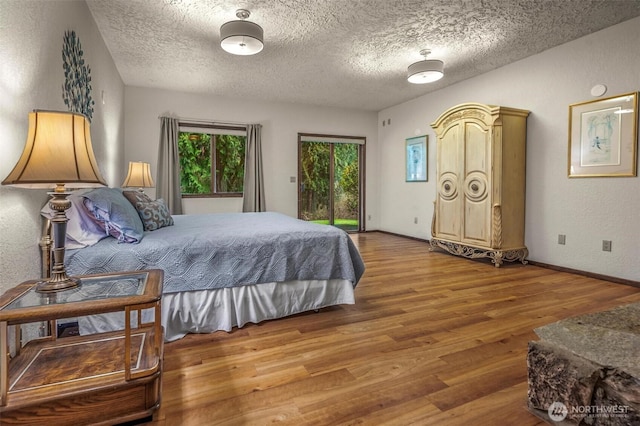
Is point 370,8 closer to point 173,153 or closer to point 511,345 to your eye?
point 511,345

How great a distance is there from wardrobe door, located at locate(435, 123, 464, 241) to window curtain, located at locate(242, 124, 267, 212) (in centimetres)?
290

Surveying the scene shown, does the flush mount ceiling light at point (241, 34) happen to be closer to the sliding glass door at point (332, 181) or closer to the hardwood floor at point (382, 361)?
the hardwood floor at point (382, 361)

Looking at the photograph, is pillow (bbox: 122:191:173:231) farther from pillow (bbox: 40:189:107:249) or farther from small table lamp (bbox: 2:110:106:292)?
small table lamp (bbox: 2:110:106:292)

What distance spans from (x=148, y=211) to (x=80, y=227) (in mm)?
649

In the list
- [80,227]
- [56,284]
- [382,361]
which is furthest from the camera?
[80,227]

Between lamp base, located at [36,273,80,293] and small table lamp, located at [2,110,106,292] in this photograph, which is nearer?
small table lamp, located at [2,110,106,292]

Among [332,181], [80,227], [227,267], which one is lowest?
[227,267]

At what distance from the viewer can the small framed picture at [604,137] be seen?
323 cm

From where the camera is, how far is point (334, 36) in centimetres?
350

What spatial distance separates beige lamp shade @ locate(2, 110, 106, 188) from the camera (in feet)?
4.05

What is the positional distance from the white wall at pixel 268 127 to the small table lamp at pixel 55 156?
4.39 meters

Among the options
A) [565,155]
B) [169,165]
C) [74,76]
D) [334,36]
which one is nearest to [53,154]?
[74,76]

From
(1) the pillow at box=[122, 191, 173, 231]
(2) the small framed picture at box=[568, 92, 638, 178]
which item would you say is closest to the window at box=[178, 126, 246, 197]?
(1) the pillow at box=[122, 191, 173, 231]

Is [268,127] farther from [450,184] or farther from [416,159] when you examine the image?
[450,184]
